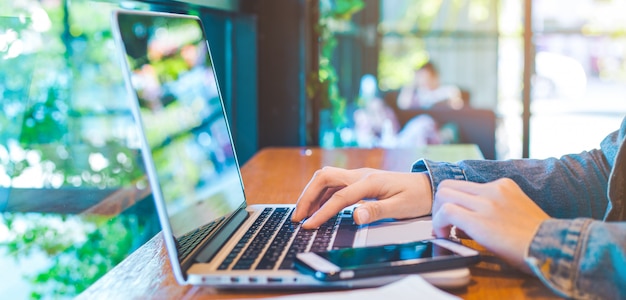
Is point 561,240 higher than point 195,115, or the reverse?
point 195,115

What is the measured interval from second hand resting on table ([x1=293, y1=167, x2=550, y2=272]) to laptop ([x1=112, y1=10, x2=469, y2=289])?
3 centimetres

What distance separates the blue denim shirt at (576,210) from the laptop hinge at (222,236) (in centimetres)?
29

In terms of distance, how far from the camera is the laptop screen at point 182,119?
829 mm

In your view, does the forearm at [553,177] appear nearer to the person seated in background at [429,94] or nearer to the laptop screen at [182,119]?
the laptop screen at [182,119]

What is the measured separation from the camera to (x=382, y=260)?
0.80 m

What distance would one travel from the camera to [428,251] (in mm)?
840

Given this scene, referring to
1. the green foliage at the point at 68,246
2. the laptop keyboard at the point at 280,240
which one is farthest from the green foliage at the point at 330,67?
the laptop keyboard at the point at 280,240

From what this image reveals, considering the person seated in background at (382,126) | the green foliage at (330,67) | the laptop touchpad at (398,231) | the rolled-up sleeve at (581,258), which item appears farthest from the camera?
the person seated in background at (382,126)

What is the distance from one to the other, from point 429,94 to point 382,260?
2939 mm

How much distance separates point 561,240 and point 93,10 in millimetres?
1633

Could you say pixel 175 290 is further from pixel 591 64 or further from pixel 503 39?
pixel 591 64

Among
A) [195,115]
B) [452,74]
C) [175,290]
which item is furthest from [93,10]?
Answer: [452,74]

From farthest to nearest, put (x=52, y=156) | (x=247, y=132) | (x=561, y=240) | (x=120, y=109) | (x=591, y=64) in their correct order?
1. (x=591, y=64)
2. (x=247, y=132)
3. (x=120, y=109)
4. (x=52, y=156)
5. (x=561, y=240)

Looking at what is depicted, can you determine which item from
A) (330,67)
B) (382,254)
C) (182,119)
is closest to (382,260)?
(382,254)
